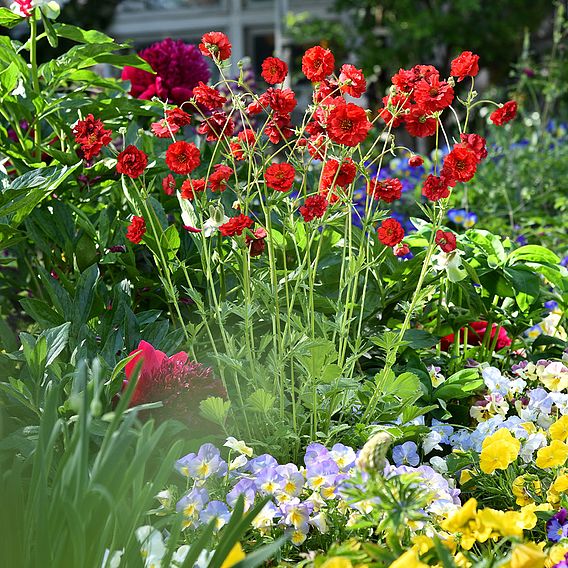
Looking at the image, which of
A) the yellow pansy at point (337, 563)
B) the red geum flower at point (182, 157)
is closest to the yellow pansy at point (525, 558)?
the yellow pansy at point (337, 563)

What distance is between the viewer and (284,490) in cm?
118

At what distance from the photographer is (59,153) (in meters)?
1.64

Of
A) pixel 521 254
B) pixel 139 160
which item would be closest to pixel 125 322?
pixel 139 160

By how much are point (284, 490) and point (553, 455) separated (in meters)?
0.40

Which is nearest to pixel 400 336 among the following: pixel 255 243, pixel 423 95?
pixel 255 243

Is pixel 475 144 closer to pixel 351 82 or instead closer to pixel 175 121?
pixel 351 82

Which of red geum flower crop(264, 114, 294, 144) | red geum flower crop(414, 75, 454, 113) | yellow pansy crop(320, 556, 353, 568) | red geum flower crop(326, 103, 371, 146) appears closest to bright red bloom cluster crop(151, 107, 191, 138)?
red geum flower crop(264, 114, 294, 144)

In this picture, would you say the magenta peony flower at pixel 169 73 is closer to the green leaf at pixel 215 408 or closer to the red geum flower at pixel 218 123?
the red geum flower at pixel 218 123

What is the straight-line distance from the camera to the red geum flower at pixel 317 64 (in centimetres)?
124

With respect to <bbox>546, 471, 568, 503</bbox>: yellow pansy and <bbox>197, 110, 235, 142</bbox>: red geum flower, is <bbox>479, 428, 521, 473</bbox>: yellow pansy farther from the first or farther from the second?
<bbox>197, 110, 235, 142</bbox>: red geum flower

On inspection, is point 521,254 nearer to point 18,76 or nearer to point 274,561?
point 274,561

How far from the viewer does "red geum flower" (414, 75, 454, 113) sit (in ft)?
4.01

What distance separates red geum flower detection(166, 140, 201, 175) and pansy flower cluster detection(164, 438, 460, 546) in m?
0.40

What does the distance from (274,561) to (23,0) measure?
1158 mm
